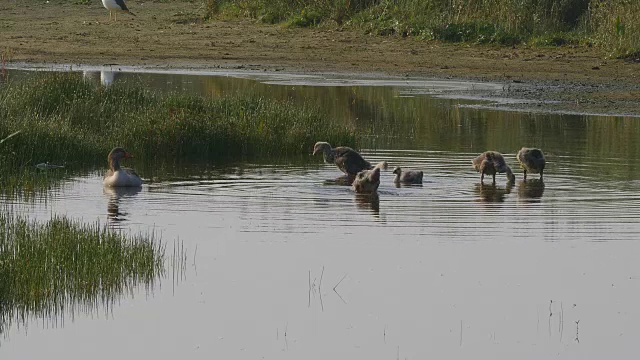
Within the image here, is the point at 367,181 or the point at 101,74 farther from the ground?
the point at 101,74

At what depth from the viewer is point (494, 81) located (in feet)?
92.3

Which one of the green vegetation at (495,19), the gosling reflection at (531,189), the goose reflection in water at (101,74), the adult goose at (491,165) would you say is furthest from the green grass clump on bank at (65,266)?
the green vegetation at (495,19)

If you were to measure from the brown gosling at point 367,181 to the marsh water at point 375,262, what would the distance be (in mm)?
143

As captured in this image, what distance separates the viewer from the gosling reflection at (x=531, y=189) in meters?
15.2

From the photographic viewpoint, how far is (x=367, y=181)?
49.8ft

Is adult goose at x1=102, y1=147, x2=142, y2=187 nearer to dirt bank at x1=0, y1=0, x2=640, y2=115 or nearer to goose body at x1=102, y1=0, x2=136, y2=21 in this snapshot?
dirt bank at x1=0, y1=0, x2=640, y2=115

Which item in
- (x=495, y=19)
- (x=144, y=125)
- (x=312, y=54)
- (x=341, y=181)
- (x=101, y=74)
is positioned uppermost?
(x=495, y=19)

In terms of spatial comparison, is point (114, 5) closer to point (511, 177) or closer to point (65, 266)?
point (511, 177)

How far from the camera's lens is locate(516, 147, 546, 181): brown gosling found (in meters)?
16.2

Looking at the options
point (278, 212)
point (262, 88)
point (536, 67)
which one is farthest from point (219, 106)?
point (536, 67)

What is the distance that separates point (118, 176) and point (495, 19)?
747 inches

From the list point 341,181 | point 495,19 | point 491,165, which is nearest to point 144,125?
point 341,181

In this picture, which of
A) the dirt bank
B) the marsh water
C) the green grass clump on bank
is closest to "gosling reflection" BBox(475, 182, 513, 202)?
the marsh water

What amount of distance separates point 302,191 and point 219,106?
406 centimetres
